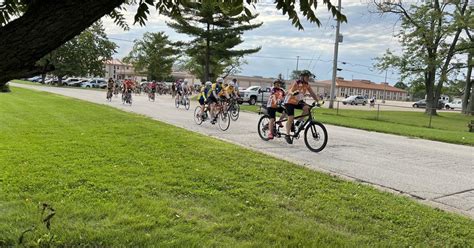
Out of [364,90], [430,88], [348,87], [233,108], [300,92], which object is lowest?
[233,108]

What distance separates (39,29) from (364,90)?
14180 centimetres

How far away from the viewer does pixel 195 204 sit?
4.81 meters

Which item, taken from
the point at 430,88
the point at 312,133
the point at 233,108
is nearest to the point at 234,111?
the point at 233,108

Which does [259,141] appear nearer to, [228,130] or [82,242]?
[228,130]

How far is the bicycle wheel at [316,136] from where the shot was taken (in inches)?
385

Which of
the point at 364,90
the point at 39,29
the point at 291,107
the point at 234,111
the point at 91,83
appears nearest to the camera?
the point at 39,29

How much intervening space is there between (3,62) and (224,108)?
12208 millimetres

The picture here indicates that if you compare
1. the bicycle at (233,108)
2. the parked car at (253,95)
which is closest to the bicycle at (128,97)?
the bicycle at (233,108)

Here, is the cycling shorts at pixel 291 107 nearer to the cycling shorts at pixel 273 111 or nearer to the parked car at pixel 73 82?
the cycling shorts at pixel 273 111

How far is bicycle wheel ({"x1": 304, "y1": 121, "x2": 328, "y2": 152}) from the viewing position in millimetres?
9781

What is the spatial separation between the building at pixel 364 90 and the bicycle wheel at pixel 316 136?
11480 centimetres

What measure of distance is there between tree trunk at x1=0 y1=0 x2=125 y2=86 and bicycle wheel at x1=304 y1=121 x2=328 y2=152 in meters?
8.22

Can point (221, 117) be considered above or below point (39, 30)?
below

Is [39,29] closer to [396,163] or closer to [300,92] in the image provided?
[396,163]
